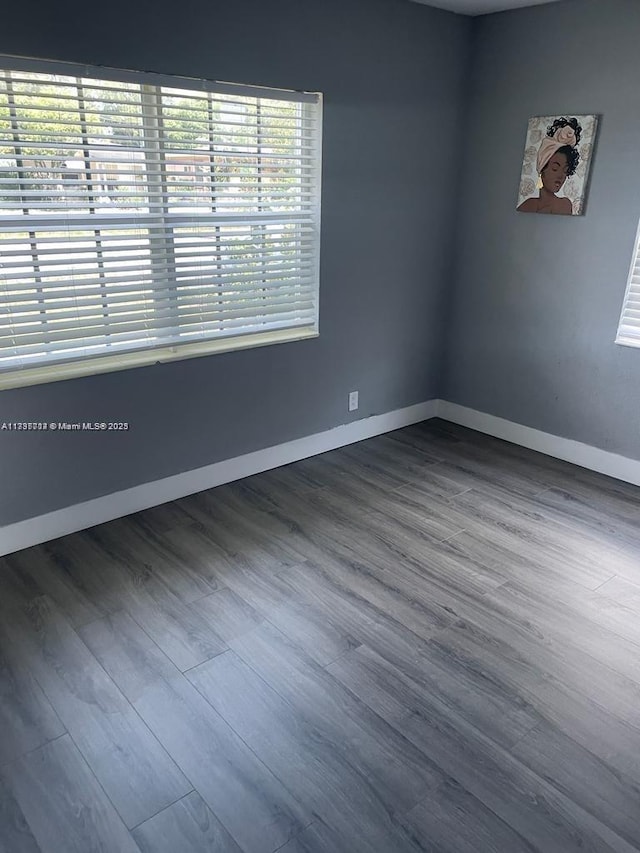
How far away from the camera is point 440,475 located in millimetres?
3654

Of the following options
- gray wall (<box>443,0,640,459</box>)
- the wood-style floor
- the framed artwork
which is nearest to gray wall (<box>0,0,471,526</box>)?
gray wall (<box>443,0,640,459</box>)

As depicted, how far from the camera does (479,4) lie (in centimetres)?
343

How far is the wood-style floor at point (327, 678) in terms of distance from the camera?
1.68 metres

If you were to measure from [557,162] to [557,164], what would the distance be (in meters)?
0.01

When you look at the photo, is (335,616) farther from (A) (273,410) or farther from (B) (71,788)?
(A) (273,410)

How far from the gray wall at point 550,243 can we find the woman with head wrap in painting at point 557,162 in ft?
0.23

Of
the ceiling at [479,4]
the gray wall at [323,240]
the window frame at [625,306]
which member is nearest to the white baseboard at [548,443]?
the gray wall at [323,240]

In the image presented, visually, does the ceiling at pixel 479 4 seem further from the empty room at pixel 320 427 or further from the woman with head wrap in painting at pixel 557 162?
the woman with head wrap in painting at pixel 557 162

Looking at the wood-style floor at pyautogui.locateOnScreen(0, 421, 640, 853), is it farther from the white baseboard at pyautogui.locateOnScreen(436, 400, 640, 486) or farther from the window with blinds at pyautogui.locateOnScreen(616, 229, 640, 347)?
the window with blinds at pyautogui.locateOnScreen(616, 229, 640, 347)

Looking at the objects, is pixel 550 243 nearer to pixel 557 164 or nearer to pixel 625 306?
pixel 557 164

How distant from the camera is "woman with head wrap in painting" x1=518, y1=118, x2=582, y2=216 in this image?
3436 millimetres

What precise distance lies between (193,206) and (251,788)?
2.35 meters

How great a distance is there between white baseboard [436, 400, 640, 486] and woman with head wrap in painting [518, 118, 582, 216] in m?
1.32

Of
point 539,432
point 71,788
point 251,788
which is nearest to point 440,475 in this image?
point 539,432
